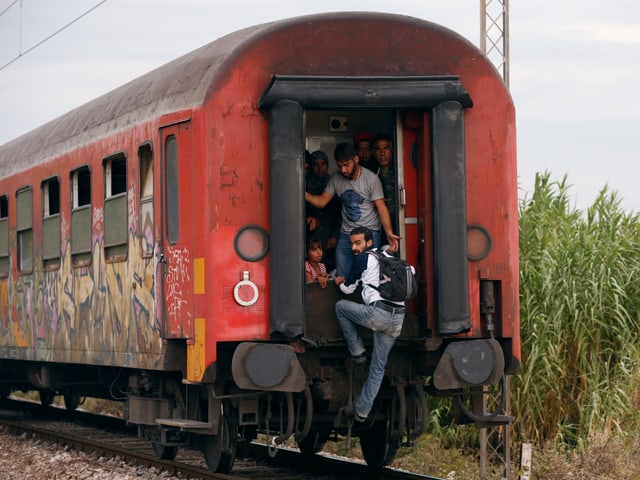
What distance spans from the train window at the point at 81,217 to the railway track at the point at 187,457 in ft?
6.43

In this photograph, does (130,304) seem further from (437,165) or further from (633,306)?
(633,306)

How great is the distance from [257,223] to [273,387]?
1.21 meters

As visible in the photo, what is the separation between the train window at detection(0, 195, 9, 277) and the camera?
50.2ft

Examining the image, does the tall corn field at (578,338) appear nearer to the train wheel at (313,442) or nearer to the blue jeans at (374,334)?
the train wheel at (313,442)

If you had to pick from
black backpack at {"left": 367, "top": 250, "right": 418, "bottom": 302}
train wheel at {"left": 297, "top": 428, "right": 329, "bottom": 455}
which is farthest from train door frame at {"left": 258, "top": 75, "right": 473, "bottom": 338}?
train wheel at {"left": 297, "top": 428, "right": 329, "bottom": 455}

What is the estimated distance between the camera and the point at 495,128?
33.3 ft

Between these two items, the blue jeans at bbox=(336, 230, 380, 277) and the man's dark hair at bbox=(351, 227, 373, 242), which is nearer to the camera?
the man's dark hair at bbox=(351, 227, 373, 242)

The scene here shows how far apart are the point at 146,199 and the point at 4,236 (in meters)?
5.23

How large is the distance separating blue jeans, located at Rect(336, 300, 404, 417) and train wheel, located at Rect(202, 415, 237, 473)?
1.10 meters

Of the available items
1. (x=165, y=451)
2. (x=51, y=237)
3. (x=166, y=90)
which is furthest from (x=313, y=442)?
(x=166, y=90)

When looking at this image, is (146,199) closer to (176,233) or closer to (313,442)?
(176,233)

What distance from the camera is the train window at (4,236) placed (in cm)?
1530

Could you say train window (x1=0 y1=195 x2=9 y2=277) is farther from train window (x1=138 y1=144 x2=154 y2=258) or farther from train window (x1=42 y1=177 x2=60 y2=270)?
train window (x1=138 y1=144 x2=154 y2=258)

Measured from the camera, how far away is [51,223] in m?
13.5
